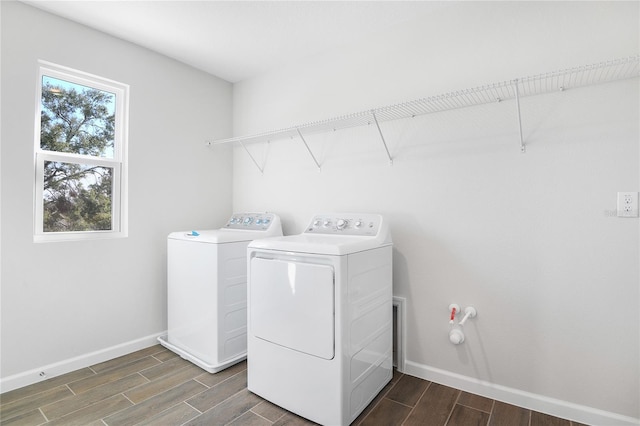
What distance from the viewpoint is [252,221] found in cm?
273

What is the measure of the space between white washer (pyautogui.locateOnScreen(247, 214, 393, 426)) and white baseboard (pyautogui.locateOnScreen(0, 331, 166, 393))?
1189mm

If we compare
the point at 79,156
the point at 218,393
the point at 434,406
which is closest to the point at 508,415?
the point at 434,406

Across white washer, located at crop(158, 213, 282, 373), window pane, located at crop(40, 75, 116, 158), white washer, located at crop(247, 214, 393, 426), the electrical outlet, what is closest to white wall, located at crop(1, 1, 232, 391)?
window pane, located at crop(40, 75, 116, 158)

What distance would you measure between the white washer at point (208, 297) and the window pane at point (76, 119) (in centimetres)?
91

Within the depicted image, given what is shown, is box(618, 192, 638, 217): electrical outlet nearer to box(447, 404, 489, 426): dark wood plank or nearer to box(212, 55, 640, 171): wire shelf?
box(212, 55, 640, 171): wire shelf

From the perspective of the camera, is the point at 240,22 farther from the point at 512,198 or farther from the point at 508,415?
the point at 508,415

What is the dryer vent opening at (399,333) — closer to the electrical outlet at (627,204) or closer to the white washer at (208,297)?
the white washer at (208,297)

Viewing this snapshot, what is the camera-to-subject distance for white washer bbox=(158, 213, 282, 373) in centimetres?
212

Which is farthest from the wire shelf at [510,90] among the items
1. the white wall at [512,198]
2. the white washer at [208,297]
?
the white washer at [208,297]

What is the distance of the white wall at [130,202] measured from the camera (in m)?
1.89

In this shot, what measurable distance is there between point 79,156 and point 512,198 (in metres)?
2.92

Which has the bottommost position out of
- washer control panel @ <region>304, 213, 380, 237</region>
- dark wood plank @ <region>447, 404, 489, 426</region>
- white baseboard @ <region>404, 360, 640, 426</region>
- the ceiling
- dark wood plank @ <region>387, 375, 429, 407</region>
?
dark wood plank @ <region>387, 375, 429, 407</region>

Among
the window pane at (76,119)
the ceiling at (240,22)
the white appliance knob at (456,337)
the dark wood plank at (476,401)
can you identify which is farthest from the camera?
the window pane at (76,119)

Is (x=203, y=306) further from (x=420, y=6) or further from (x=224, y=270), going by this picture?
(x=420, y=6)
